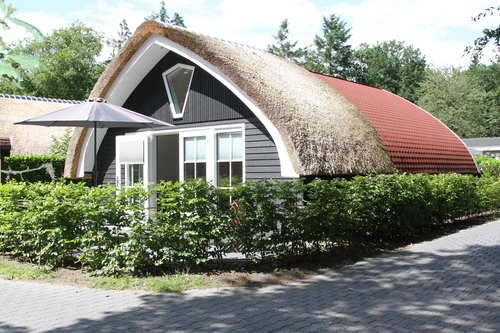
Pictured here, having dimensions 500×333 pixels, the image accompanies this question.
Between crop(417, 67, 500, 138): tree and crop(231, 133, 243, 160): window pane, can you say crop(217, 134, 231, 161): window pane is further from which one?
crop(417, 67, 500, 138): tree

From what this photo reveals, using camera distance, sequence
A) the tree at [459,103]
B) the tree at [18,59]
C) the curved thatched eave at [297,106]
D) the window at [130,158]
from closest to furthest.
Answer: the tree at [18,59] → the curved thatched eave at [297,106] → the window at [130,158] → the tree at [459,103]

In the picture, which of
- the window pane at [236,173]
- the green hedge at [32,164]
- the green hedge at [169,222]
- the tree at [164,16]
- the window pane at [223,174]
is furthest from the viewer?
the tree at [164,16]

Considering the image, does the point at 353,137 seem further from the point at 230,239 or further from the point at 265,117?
the point at 230,239

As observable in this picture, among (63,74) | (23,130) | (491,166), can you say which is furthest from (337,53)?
(23,130)

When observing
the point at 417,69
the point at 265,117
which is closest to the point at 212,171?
the point at 265,117

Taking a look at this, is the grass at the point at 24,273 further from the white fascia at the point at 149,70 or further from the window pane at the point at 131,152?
the white fascia at the point at 149,70

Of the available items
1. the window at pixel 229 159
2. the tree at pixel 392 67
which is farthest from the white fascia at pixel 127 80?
the tree at pixel 392 67

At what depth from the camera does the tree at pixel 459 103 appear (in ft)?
140

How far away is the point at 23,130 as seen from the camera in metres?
18.3

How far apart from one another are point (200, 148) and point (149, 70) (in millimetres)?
2973

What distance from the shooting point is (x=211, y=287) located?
5570 millimetres

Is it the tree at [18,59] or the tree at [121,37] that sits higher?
the tree at [121,37]

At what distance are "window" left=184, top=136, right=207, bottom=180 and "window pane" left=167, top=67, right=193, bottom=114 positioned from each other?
112cm

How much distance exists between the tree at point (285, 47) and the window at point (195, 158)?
4481cm
